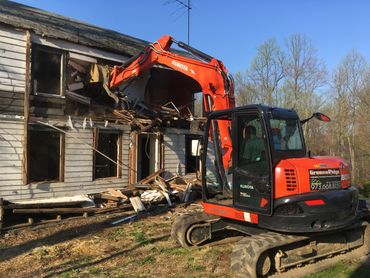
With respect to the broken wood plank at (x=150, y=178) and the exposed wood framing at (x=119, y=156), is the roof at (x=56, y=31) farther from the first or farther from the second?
the broken wood plank at (x=150, y=178)

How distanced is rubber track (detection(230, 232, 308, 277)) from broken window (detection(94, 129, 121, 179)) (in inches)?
297

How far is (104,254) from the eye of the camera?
746 cm

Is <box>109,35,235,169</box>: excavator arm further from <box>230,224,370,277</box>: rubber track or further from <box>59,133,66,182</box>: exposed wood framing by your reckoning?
<box>59,133,66,182</box>: exposed wood framing

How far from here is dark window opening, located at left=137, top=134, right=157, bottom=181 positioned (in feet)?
48.3

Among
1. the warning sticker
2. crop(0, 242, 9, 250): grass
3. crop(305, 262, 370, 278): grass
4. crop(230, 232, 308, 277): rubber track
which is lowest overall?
crop(305, 262, 370, 278): grass

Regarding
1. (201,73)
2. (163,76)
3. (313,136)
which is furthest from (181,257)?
(313,136)

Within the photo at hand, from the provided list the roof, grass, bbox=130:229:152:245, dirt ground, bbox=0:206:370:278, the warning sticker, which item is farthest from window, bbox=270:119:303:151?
the roof

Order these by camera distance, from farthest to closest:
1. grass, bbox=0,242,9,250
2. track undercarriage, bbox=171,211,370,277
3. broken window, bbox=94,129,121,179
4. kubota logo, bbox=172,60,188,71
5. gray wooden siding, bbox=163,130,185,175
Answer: gray wooden siding, bbox=163,130,185,175 → broken window, bbox=94,129,121,179 → kubota logo, bbox=172,60,188,71 → grass, bbox=0,242,9,250 → track undercarriage, bbox=171,211,370,277

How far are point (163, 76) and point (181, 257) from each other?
10057 mm

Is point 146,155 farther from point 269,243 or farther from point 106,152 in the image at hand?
point 269,243

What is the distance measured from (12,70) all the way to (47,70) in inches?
45.2

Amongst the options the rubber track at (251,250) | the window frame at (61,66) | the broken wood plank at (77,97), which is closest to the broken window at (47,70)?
the window frame at (61,66)

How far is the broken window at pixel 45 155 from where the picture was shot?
37.2 ft

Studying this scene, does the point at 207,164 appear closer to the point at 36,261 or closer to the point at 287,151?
the point at 287,151
